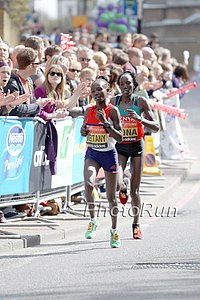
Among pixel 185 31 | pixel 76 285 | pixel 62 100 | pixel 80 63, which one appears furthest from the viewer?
pixel 185 31

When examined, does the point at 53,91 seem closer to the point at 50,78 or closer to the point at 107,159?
the point at 50,78

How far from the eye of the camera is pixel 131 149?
1323cm

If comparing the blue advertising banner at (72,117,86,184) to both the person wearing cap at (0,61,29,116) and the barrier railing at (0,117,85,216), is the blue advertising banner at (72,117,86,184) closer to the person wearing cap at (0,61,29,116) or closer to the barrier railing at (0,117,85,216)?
the barrier railing at (0,117,85,216)

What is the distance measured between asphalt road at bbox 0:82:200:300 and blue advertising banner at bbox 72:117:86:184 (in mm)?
815

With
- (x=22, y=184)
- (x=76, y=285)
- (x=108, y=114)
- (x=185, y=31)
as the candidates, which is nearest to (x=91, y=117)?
(x=108, y=114)

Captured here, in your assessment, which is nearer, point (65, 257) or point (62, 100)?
point (65, 257)

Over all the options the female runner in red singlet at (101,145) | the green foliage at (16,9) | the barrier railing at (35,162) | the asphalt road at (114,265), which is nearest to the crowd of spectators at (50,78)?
the barrier railing at (35,162)

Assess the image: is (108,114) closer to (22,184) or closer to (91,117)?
(91,117)

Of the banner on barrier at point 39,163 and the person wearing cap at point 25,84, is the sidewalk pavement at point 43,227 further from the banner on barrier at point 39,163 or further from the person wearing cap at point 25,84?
the person wearing cap at point 25,84

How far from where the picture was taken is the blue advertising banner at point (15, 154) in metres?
13.2

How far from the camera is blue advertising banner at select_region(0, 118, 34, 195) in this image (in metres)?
13.2

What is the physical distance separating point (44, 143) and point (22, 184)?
726 mm

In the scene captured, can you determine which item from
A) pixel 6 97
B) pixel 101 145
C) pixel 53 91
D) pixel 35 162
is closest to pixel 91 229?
pixel 101 145

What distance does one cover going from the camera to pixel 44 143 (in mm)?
14250
